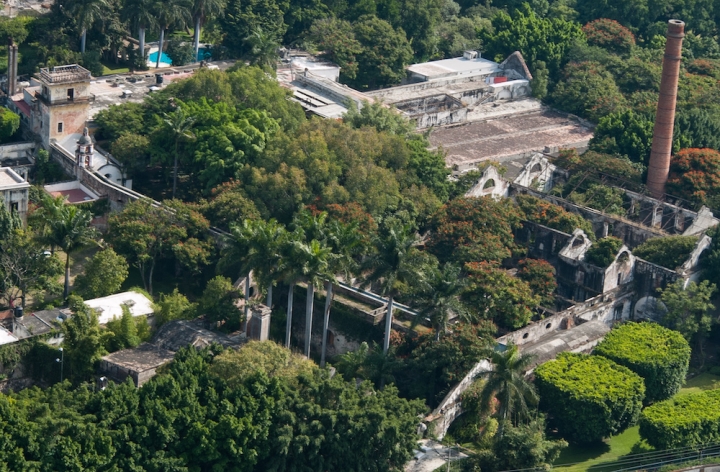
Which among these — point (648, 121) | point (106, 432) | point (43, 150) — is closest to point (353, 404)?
point (106, 432)

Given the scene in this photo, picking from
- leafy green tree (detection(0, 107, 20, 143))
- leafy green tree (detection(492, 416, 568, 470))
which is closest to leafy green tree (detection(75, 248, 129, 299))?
leafy green tree (detection(0, 107, 20, 143))

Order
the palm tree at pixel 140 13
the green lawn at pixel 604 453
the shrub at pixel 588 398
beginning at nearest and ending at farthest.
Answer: the green lawn at pixel 604 453
the shrub at pixel 588 398
the palm tree at pixel 140 13

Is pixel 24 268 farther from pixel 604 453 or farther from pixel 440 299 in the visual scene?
pixel 604 453

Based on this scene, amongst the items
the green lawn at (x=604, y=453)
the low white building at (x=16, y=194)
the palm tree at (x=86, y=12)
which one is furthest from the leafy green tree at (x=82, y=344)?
the palm tree at (x=86, y=12)

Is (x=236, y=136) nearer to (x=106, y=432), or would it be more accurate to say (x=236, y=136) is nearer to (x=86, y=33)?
(x=86, y=33)

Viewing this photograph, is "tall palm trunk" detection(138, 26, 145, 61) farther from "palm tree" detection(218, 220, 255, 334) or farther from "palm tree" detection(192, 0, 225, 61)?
"palm tree" detection(218, 220, 255, 334)

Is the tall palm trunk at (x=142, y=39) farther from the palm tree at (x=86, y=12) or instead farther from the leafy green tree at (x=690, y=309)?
the leafy green tree at (x=690, y=309)
